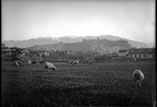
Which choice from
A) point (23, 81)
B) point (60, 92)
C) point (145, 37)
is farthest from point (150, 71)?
point (23, 81)

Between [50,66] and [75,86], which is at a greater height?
[50,66]

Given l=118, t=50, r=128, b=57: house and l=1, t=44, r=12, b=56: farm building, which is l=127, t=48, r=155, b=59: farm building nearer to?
l=118, t=50, r=128, b=57: house

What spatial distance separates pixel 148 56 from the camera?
4309 mm

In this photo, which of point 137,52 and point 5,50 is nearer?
point 5,50

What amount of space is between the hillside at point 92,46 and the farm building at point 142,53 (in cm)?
13

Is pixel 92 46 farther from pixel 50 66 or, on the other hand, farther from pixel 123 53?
pixel 50 66

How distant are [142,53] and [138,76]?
0.39 meters

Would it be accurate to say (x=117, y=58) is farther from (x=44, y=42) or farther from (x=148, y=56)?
(x=44, y=42)

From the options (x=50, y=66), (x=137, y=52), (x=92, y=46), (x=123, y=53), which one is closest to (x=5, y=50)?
(x=50, y=66)

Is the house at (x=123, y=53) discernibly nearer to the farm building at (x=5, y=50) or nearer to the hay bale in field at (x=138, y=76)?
the hay bale in field at (x=138, y=76)

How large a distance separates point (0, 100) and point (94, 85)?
1543 mm

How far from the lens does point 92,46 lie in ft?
14.5

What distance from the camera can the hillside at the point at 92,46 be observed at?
438cm

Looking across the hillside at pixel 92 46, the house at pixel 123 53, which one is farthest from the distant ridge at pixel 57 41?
the house at pixel 123 53
